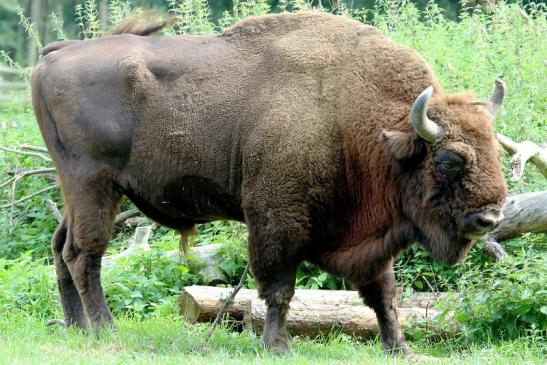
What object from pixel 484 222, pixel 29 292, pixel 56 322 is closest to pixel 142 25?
pixel 56 322

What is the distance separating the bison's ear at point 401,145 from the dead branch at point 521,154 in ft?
2.65

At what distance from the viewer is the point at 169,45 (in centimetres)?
810

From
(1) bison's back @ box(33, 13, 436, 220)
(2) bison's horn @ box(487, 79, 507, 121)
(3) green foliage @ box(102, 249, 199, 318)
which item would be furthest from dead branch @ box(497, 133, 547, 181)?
(3) green foliage @ box(102, 249, 199, 318)

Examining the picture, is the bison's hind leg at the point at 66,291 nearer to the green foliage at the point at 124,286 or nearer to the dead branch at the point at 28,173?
the green foliage at the point at 124,286

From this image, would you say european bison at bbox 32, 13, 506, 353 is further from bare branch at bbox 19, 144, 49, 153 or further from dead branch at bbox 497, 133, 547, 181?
bare branch at bbox 19, 144, 49, 153

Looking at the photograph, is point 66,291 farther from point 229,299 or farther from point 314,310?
point 314,310

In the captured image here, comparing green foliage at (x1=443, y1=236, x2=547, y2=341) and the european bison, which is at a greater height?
the european bison

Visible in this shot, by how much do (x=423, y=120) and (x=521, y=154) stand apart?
1.25 meters

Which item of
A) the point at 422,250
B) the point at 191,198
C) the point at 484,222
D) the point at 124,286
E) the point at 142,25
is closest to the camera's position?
the point at 484,222

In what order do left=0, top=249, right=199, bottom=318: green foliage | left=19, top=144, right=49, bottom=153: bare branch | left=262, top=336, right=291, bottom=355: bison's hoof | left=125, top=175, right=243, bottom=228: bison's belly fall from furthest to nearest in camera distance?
left=19, top=144, right=49, bottom=153: bare branch, left=0, top=249, right=199, bottom=318: green foliage, left=125, top=175, right=243, bottom=228: bison's belly, left=262, top=336, right=291, bottom=355: bison's hoof

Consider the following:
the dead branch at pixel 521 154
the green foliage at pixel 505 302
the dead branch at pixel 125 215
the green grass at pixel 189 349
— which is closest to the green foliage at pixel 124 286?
the green grass at pixel 189 349

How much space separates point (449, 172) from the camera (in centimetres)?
686

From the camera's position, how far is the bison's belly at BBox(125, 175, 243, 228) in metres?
7.73

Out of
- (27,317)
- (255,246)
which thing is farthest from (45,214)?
(255,246)
